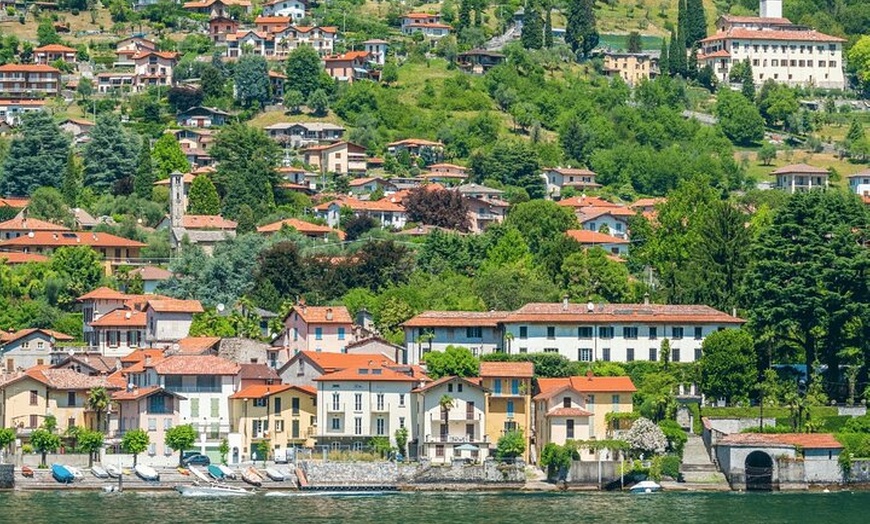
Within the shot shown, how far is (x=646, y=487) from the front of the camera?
100312mm

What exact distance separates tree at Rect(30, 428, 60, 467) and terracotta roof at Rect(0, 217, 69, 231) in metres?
35.5

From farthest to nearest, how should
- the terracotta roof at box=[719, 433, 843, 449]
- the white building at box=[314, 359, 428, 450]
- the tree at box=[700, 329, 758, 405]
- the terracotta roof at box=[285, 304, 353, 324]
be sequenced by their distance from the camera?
the terracotta roof at box=[285, 304, 353, 324] → the tree at box=[700, 329, 758, 405] → the white building at box=[314, 359, 428, 450] → the terracotta roof at box=[719, 433, 843, 449]

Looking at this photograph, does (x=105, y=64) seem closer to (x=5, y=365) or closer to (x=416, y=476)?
(x=5, y=365)

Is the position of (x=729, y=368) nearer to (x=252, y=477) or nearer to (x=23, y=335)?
(x=252, y=477)

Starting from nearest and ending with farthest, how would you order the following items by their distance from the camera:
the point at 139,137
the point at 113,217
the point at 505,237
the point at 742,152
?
the point at 505,237 < the point at 113,217 < the point at 139,137 < the point at 742,152

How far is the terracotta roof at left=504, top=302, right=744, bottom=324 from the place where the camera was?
365ft

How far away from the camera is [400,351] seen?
114 metres

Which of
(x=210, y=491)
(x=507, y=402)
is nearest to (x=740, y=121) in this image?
(x=507, y=402)

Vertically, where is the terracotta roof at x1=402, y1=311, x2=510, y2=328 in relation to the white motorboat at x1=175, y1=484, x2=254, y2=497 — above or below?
above

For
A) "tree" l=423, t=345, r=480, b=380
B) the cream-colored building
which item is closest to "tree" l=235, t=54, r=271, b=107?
"tree" l=423, t=345, r=480, b=380

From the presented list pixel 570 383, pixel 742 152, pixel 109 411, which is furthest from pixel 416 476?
pixel 742 152

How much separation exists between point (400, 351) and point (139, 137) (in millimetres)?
50008

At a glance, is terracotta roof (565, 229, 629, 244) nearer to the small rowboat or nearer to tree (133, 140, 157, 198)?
tree (133, 140, 157, 198)

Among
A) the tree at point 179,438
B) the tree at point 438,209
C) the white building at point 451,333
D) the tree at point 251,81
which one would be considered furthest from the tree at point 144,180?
the tree at point 179,438
